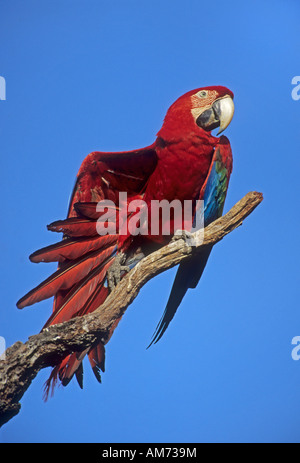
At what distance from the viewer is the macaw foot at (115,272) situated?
5.53 ft

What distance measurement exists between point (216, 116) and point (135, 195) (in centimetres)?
46

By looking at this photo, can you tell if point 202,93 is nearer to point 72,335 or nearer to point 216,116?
point 216,116

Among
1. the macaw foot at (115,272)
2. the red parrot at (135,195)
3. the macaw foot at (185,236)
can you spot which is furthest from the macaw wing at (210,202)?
the macaw foot at (115,272)

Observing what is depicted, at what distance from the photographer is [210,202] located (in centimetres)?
180

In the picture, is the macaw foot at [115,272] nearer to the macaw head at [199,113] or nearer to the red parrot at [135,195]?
the red parrot at [135,195]

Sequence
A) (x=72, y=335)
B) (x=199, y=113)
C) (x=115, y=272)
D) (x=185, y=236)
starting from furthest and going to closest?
(x=199, y=113), (x=115, y=272), (x=185, y=236), (x=72, y=335)

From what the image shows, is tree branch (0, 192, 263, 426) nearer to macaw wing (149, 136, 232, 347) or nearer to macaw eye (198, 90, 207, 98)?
macaw wing (149, 136, 232, 347)

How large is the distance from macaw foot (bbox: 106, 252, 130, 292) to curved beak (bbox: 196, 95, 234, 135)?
2.08 feet

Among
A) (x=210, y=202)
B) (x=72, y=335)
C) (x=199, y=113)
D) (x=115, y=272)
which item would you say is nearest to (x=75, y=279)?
(x=115, y=272)

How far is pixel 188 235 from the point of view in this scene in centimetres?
158

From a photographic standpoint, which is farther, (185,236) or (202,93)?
(202,93)

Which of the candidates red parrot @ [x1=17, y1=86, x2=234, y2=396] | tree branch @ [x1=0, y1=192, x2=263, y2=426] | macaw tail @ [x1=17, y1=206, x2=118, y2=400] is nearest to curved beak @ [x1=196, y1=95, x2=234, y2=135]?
red parrot @ [x1=17, y1=86, x2=234, y2=396]
